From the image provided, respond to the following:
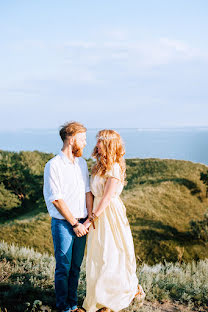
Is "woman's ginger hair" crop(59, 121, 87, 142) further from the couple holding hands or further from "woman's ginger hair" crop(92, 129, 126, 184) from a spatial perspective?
"woman's ginger hair" crop(92, 129, 126, 184)

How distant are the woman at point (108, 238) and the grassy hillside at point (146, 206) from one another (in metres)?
17.2

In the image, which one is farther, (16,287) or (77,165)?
(16,287)

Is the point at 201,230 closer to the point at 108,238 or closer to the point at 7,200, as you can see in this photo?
the point at 7,200

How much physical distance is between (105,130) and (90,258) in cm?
206

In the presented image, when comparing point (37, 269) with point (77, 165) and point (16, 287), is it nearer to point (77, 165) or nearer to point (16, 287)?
point (16, 287)

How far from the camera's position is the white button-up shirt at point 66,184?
4.12 meters

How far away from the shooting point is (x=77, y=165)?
4500 millimetres

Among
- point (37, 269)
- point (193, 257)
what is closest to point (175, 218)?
point (193, 257)

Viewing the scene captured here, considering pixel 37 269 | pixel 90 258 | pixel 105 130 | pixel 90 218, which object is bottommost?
pixel 37 269

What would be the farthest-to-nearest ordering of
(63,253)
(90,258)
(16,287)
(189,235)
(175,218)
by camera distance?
(175,218)
(189,235)
(16,287)
(90,258)
(63,253)

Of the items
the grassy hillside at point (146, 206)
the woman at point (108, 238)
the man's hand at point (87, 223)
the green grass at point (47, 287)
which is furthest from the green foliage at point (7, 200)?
the man's hand at point (87, 223)

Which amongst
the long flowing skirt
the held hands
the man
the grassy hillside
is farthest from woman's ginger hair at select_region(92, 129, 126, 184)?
the grassy hillside

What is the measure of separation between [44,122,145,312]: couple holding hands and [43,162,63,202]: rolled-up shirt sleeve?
0.01 metres

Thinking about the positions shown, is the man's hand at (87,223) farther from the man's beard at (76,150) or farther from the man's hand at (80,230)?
the man's beard at (76,150)
